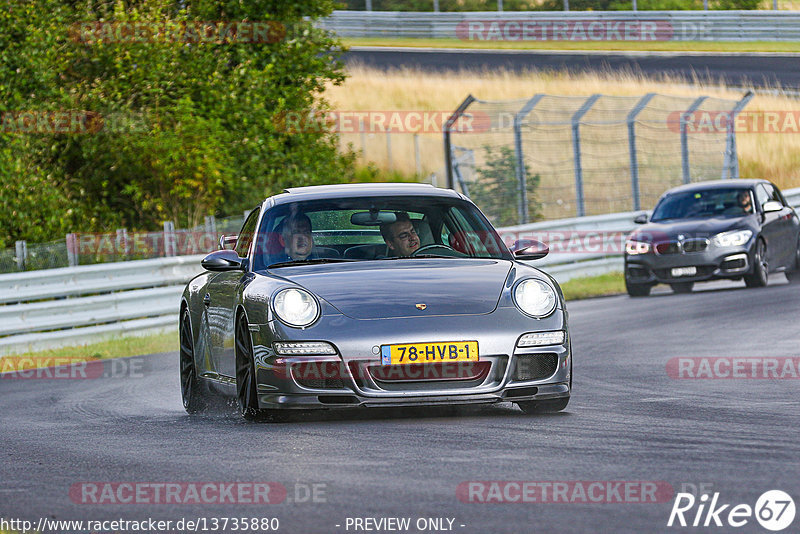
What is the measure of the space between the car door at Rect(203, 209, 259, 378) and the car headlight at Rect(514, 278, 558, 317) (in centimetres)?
165

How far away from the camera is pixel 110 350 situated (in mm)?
16656

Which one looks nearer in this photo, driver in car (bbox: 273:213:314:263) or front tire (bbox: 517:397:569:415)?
front tire (bbox: 517:397:569:415)

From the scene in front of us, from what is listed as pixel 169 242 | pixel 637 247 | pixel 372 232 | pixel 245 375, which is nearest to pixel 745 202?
pixel 637 247

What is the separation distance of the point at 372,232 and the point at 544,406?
5.01ft

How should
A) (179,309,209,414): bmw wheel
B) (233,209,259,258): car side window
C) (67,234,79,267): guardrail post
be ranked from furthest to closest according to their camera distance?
(67,234,79,267): guardrail post < (179,309,209,414): bmw wheel < (233,209,259,258): car side window

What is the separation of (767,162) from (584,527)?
3133cm

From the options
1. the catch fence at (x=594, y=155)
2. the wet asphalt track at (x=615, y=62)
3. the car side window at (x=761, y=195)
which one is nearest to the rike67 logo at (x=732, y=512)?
the car side window at (x=761, y=195)

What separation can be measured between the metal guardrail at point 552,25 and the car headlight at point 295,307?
36.2 meters

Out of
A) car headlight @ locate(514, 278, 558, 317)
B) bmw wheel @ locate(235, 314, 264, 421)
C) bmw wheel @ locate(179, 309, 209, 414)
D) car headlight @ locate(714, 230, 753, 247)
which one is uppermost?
car headlight @ locate(514, 278, 558, 317)

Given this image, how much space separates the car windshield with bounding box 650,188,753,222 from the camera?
776 inches

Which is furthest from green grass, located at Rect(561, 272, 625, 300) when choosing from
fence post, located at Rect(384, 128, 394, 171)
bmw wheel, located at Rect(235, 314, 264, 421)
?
fence post, located at Rect(384, 128, 394, 171)

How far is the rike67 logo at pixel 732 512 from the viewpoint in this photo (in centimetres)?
518

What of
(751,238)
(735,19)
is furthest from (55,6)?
(735,19)

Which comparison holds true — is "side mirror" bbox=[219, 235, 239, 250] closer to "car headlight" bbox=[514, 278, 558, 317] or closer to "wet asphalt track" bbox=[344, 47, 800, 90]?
"car headlight" bbox=[514, 278, 558, 317]
